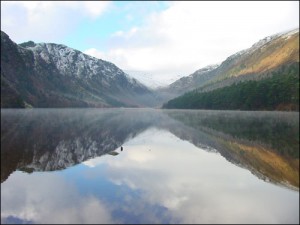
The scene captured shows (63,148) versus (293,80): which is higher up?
(293,80)

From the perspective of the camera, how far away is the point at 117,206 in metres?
16.7

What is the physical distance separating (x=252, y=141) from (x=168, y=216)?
29487mm

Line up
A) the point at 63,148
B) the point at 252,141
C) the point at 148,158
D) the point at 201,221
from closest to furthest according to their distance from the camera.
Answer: the point at 201,221 < the point at 148,158 < the point at 63,148 < the point at 252,141

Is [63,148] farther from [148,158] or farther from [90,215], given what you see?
[90,215]

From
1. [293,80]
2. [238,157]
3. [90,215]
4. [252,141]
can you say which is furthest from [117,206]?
[293,80]

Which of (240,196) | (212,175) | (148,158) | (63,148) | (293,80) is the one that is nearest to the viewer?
(240,196)

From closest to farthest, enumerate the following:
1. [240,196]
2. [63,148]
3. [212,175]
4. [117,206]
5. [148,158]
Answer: [117,206], [240,196], [212,175], [148,158], [63,148]

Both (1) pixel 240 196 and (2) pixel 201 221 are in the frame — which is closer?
(2) pixel 201 221

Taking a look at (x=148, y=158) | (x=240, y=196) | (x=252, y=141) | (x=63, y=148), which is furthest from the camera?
(x=252, y=141)

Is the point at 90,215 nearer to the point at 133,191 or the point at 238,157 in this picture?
the point at 133,191

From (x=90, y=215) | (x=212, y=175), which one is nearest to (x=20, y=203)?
(x=90, y=215)

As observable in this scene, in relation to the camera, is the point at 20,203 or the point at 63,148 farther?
the point at 63,148

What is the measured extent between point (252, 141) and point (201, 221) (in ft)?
97.3

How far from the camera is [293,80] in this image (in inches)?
6452
